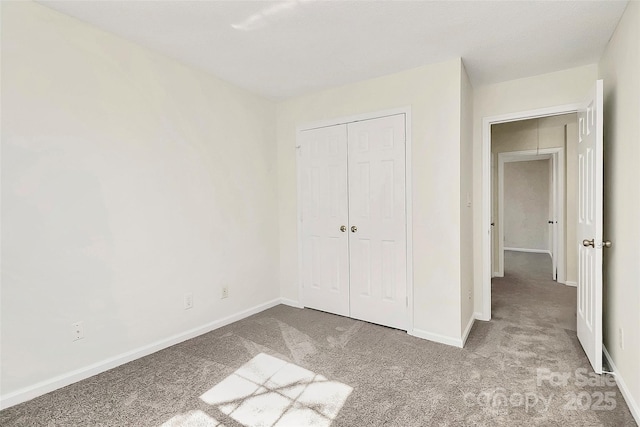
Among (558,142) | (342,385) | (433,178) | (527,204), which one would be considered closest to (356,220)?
(433,178)

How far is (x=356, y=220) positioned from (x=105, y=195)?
2.16 meters

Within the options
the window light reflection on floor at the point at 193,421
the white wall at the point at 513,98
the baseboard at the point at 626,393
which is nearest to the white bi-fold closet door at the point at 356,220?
the white wall at the point at 513,98

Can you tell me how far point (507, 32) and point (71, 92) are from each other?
3025 mm

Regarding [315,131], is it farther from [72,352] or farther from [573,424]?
[573,424]

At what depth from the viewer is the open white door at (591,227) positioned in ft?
7.04

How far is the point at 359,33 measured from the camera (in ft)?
7.48

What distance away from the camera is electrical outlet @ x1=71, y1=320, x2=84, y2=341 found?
2.14m

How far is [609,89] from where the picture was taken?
236 cm

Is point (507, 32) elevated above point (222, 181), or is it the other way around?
point (507, 32)

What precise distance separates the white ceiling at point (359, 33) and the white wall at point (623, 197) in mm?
262

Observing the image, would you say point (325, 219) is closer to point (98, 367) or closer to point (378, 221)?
point (378, 221)

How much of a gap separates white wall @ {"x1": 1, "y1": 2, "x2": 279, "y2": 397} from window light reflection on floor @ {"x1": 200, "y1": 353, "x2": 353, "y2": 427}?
37.4 inches

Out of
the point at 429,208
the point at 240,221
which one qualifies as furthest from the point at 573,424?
the point at 240,221

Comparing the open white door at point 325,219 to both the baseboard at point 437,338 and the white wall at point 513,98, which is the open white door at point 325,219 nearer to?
the baseboard at point 437,338
